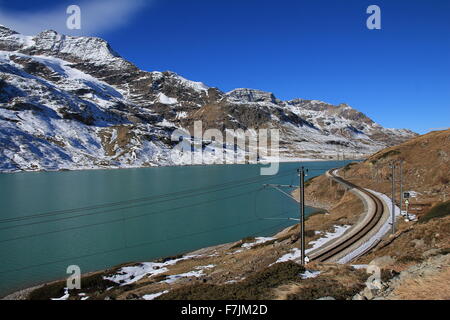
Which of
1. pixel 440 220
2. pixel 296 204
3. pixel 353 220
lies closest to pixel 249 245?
pixel 353 220

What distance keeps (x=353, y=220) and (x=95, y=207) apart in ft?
214

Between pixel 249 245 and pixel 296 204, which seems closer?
→ pixel 249 245

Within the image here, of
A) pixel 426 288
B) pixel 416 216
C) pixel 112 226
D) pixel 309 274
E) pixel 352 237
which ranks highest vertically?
pixel 426 288

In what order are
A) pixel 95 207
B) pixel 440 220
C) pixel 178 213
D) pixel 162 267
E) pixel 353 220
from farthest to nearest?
1. pixel 95 207
2. pixel 178 213
3. pixel 353 220
4. pixel 162 267
5. pixel 440 220

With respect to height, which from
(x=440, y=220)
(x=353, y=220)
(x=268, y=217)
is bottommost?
(x=268, y=217)

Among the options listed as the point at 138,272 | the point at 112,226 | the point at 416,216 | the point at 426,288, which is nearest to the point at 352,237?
the point at 416,216

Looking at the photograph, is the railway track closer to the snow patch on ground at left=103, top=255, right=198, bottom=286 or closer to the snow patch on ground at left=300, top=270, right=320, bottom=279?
the snow patch on ground at left=300, top=270, right=320, bottom=279

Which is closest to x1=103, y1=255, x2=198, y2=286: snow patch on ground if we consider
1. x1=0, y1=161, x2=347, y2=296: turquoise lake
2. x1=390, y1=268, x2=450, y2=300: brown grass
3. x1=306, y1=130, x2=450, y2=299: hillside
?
x1=0, y1=161, x2=347, y2=296: turquoise lake

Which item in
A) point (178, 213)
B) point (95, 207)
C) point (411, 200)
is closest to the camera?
point (411, 200)

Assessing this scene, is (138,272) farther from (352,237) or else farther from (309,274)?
(352,237)

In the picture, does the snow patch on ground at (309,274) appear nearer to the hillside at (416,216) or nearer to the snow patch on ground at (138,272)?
the hillside at (416,216)

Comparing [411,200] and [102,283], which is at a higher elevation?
[411,200]

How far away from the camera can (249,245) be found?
42.9 meters
